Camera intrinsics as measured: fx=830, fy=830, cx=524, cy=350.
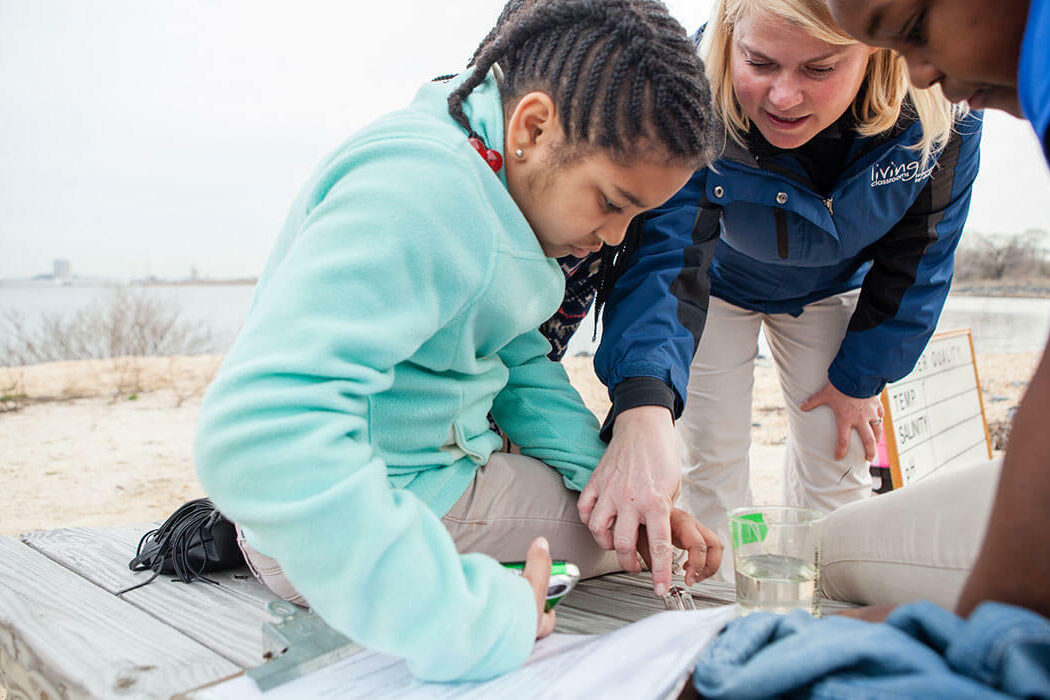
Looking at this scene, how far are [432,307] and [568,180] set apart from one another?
30 centimetres

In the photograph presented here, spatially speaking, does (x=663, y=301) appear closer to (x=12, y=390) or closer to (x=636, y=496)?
(x=636, y=496)

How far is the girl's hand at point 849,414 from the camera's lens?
2.52m

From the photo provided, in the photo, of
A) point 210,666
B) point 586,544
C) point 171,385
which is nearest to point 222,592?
point 210,666

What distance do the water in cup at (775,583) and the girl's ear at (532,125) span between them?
0.67 m

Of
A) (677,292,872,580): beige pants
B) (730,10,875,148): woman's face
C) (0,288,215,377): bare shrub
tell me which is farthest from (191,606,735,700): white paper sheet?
(0,288,215,377): bare shrub

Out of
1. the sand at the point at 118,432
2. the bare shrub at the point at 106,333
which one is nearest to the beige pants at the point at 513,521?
the sand at the point at 118,432

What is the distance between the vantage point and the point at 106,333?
30.4 feet

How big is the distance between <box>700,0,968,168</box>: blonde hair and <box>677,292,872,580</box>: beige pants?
2.22ft

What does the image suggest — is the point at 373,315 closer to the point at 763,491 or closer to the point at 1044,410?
the point at 1044,410

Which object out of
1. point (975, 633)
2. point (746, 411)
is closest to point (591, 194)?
point (975, 633)

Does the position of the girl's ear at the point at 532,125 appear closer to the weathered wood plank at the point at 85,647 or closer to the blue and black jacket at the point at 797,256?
the blue and black jacket at the point at 797,256

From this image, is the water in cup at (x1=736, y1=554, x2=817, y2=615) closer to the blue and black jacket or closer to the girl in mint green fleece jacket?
the girl in mint green fleece jacket

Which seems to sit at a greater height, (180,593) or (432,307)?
(432,307)

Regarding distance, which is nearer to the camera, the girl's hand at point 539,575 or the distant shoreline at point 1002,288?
the girl's hand at point 539,575
